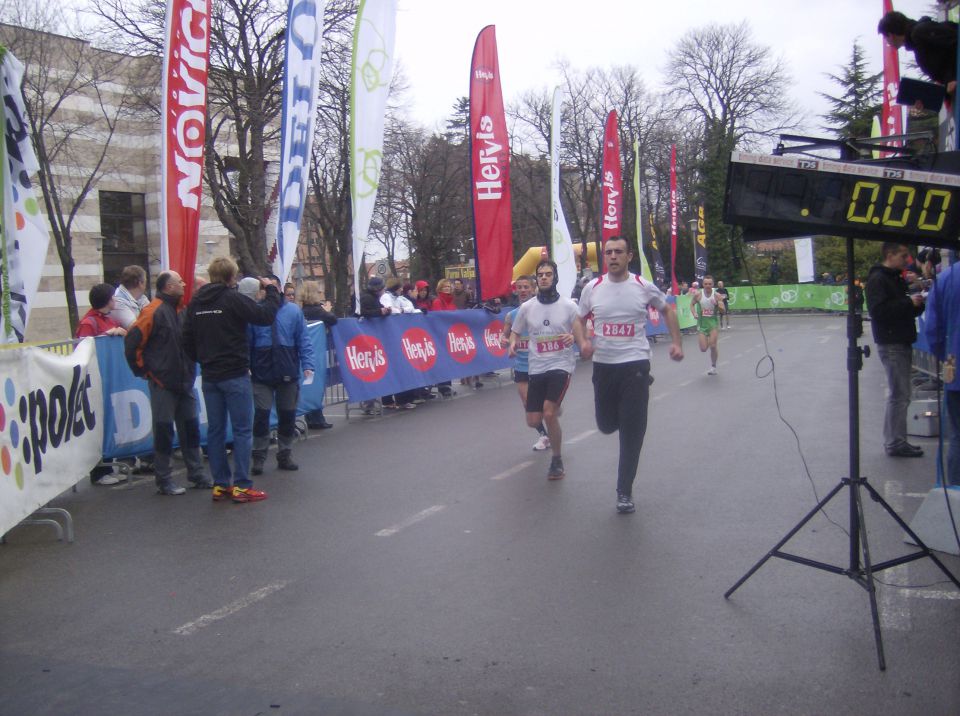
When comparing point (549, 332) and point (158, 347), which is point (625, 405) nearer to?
point (549, 332)

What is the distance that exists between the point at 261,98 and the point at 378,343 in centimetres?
1751

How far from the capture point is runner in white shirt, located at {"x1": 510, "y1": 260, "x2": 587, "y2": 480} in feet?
26.8

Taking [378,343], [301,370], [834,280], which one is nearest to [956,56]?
[301,370]

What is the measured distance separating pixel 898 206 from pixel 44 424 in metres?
6.03

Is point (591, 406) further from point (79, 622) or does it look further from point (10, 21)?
point (10, 21)

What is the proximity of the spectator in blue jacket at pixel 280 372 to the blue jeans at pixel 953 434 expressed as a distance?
5.80 m

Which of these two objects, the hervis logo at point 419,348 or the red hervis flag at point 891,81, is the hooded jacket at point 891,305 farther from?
the hervis logo at point 419,348

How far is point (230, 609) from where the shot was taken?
16.3 feet

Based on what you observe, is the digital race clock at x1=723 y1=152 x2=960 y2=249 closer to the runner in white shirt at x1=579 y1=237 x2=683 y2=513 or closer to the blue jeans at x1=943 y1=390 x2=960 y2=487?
the blue jeans at x1=943 y1=390 x2=960 y2=487

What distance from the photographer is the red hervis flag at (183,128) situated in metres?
10.1

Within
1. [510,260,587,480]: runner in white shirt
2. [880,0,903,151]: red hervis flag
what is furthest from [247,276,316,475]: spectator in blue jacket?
[880,0,903,151]: red hervis flag

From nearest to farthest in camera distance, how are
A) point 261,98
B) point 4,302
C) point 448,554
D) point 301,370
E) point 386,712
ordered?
point 386,712 < point 448,554 < point 4,302 < point 301,370 < point 261,98

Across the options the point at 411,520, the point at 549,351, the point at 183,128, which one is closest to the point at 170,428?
the point at 411,520

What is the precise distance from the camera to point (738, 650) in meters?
4.08
